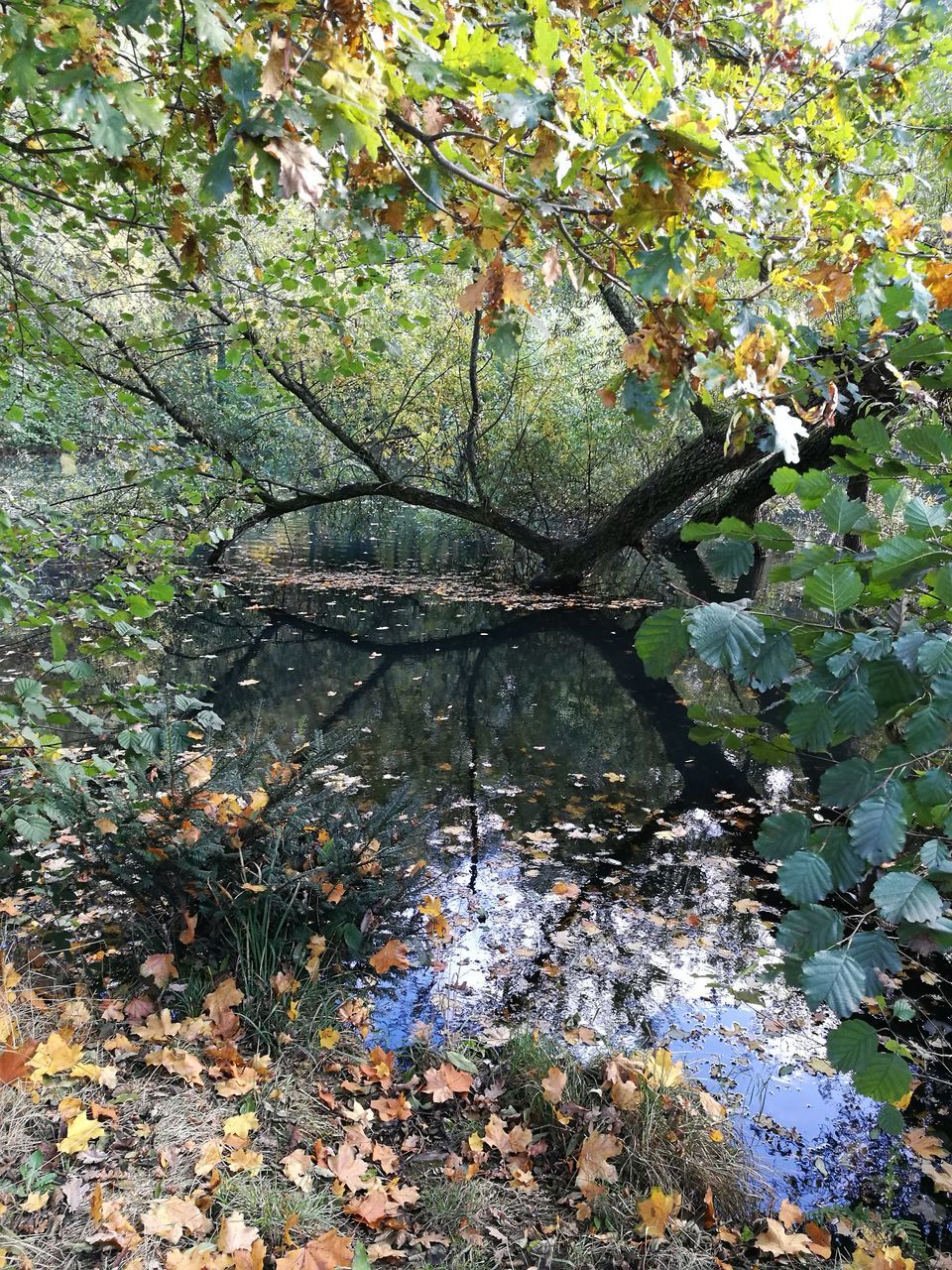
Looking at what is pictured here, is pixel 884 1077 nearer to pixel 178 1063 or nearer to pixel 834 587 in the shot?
pixel 834 587

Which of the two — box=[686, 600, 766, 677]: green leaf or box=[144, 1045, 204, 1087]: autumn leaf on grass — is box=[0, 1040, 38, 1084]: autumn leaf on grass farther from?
box=[686, 600, 766, 677]: green leaf

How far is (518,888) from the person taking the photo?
441cm

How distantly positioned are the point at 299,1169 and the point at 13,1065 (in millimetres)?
873

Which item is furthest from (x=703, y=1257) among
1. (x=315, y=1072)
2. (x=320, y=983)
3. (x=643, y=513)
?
(x=643, y=513)

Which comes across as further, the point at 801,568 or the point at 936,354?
the point at 936,354

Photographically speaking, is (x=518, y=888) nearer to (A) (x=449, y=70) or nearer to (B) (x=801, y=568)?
(B) (x=801, y=568)

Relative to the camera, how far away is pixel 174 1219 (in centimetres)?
195

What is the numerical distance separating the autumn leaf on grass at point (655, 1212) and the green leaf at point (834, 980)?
1405 mm

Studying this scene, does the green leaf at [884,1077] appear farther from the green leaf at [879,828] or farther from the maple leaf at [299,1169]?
the maple leaf at [299,1169]

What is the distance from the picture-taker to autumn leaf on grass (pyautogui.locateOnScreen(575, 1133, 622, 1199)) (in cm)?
233

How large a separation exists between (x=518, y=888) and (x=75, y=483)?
940cm

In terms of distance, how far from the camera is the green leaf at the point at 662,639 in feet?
4.81

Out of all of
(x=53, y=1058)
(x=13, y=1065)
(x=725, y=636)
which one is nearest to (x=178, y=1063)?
(x=53, y=1058)

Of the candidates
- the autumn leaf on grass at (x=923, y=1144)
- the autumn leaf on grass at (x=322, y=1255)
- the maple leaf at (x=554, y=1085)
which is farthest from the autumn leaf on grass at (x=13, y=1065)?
the autumn leaf on grass at (x=923, y=1144)
